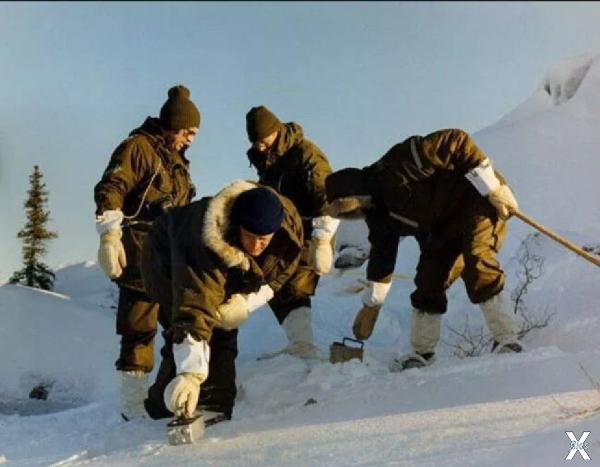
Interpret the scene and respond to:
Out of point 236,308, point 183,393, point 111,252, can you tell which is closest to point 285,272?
point 236,308

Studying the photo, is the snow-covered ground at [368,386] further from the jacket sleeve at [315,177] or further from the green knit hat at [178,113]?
the green knit hat at [178,113]

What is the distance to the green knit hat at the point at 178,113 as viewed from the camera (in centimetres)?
460

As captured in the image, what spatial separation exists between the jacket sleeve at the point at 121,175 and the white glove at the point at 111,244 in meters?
0.05

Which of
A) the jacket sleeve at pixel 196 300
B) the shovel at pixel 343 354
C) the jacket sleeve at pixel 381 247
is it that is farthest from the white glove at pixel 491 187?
the jacket sleeve at pixel 196 300

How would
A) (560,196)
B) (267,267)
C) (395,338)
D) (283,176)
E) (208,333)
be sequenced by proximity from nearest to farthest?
(208,333)
(267,267)
(283,176)
(395,338)
(560,196)

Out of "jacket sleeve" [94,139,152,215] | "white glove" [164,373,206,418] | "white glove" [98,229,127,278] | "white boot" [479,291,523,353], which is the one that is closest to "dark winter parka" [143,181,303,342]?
"white glove" [164,373,206,418]

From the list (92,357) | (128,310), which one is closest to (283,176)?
(128,310)

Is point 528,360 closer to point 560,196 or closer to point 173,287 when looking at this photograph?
point 173,287

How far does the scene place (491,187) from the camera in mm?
3932

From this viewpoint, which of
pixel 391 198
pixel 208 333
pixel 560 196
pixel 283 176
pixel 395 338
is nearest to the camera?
pixel 208 333

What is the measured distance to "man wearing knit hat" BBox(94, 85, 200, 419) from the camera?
4246 millimetres

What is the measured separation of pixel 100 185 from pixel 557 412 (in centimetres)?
261

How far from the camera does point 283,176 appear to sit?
15.6 feet

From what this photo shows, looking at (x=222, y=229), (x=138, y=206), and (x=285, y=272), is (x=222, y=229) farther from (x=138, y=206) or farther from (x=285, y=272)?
(x=138, y=206)
